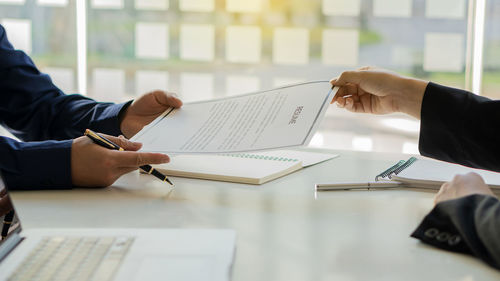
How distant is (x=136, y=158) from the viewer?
1049mm

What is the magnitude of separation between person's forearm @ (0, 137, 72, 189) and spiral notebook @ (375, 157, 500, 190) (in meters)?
0.59

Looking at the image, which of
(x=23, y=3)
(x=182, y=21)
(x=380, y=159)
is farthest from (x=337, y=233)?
(x=23, y=3)

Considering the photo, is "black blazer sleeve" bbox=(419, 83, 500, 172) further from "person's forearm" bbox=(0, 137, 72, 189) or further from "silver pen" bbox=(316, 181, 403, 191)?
"person's forearm" bbox=(0, 137, 72, 189)

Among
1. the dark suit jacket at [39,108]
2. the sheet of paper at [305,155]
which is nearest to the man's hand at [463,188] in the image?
the sheet of paper at [305,155]

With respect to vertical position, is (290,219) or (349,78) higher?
(349,78)

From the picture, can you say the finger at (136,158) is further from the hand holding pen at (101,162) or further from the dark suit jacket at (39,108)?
the dark suit jacket at (39,108)

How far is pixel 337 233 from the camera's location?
84cm

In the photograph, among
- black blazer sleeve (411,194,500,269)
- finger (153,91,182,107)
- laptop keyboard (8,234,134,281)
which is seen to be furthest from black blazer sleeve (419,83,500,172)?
laptop keyboard (8,234,134,281)

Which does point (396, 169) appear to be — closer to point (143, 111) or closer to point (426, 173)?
point (426, 173)

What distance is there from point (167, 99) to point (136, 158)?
0.31 meters

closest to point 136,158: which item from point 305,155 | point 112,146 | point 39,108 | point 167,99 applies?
point 112,146

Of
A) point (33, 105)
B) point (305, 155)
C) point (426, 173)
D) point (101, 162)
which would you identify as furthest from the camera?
point (33, 105)

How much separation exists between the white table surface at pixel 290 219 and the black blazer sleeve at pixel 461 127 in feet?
0.50

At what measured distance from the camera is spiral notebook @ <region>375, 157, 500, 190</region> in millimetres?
1101
